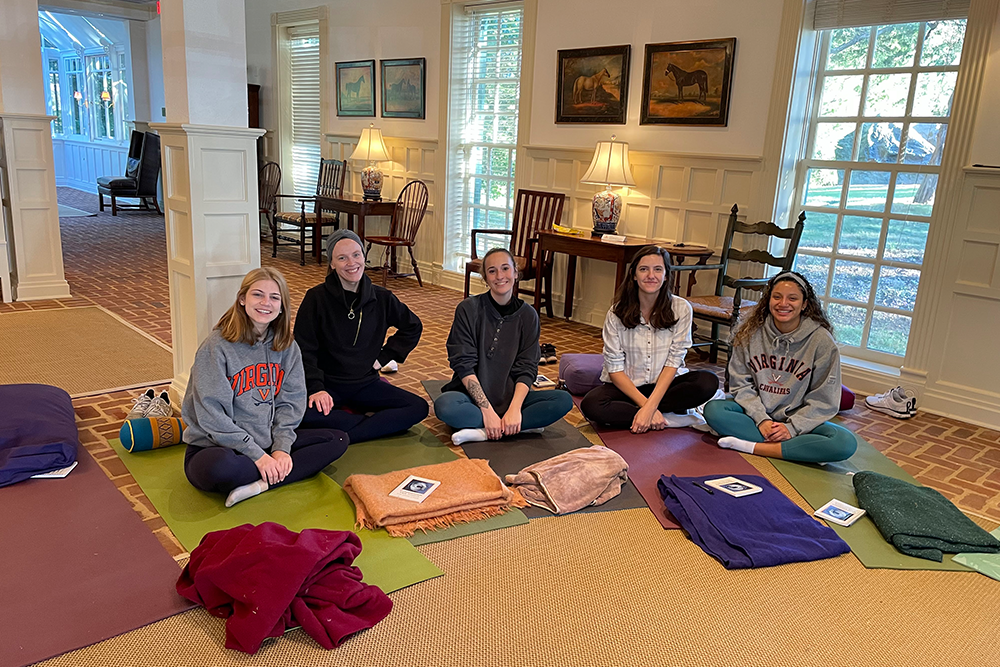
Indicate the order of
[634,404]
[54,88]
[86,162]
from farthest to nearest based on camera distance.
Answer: [54,88] < [86,162] < [634,404]

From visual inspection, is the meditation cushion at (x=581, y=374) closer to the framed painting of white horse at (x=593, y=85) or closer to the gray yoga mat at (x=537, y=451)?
the gray yoga mat at (x=537, y=451)

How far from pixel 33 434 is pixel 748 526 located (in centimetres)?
288

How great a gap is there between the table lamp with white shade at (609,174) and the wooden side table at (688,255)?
52 centimetres

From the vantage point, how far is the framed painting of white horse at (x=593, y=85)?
227 inches

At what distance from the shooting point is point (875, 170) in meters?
4.73

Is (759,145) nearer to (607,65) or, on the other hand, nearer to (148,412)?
(607,65)

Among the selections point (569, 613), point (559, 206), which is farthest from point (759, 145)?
point (569, 613)

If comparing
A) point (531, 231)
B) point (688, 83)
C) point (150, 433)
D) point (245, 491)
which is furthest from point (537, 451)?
point (531, 231)

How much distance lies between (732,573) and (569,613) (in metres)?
0.64

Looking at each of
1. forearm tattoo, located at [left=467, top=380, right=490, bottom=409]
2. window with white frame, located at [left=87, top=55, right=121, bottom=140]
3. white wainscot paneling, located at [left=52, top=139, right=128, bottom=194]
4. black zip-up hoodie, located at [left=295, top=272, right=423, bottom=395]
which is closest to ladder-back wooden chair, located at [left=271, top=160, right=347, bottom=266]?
black zip-up hoodie, located at [left=295, top=272, right=423, bottom=395]

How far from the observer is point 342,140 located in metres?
8.69

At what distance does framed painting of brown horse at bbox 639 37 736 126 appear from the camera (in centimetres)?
517

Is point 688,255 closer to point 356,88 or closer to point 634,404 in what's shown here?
point 634,404

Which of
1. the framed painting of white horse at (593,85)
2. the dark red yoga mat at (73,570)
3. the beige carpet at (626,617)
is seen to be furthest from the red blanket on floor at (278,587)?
the framed painting of white horse at (593,85)
